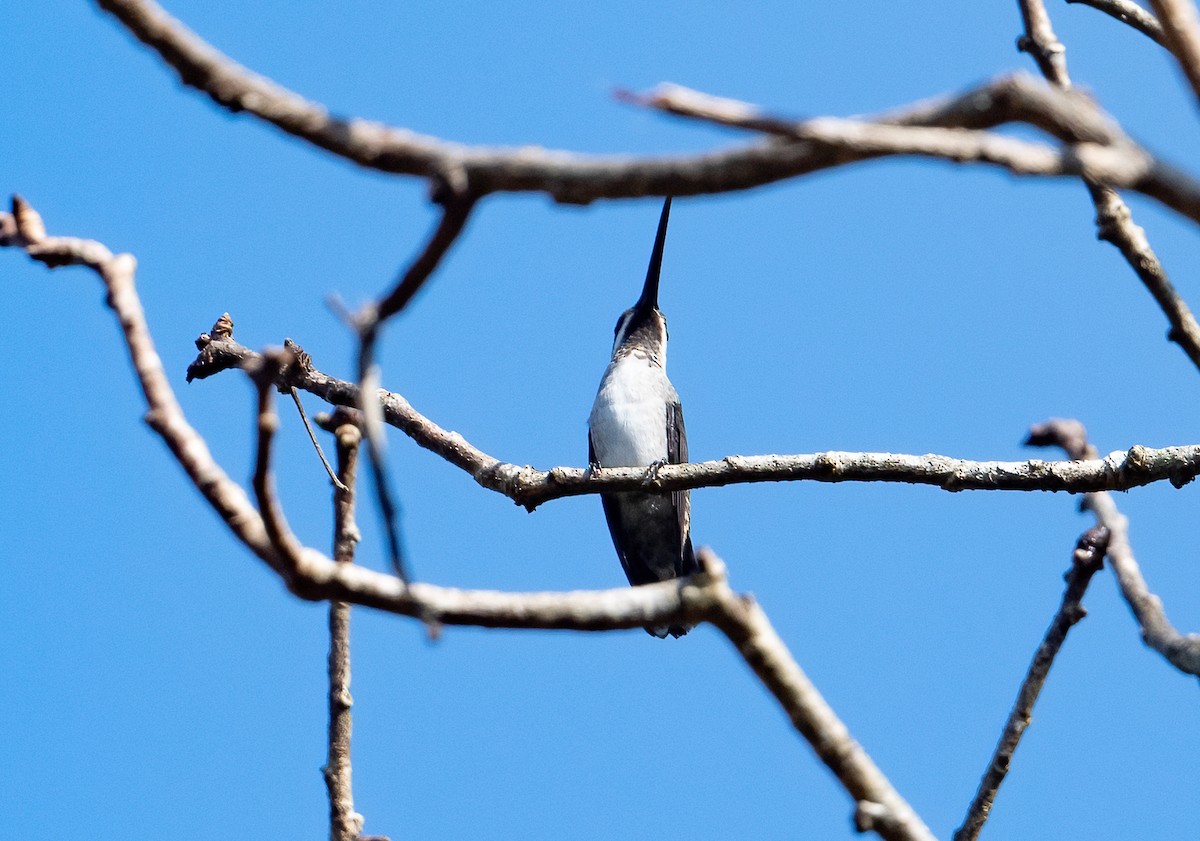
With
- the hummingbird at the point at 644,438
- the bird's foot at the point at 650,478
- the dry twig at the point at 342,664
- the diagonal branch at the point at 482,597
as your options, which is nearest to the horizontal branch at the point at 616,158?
the diagonal branch at the point at 482,597

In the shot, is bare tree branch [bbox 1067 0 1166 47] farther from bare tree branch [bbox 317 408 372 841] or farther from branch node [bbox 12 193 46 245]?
branch node [bbox 12 193 46 245]

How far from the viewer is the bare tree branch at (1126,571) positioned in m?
2.72

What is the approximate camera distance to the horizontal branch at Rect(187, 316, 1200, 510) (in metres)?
4.88

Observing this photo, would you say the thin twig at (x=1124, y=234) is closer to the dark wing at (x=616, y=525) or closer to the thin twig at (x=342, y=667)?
the thin twig at (x=342, y=667)

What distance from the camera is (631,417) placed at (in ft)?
32.2

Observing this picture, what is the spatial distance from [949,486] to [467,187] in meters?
3.83

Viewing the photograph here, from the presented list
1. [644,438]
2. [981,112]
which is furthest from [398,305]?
[644,438]

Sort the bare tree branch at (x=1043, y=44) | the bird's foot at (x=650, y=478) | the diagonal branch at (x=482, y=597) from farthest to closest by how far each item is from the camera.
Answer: the bird's foot at (x=650, y=478)
the bare tree branch at (x=1043, y=44)
the diagonal branch at (x=482, y=597)

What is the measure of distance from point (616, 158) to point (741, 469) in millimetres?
3748

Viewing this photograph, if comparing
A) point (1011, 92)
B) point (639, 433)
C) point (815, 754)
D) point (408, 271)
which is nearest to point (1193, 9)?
point (1011, 92)

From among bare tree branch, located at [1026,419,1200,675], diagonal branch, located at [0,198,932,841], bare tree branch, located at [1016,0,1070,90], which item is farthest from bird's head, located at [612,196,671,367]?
A: diagonal branch, located at [0,198,932,841]

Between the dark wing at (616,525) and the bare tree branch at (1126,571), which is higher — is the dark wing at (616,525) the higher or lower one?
the higher one

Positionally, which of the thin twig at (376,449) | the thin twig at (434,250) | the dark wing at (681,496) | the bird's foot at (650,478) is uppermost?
the dark wing at (681,496)

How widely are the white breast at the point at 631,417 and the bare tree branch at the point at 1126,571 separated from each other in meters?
4.90
